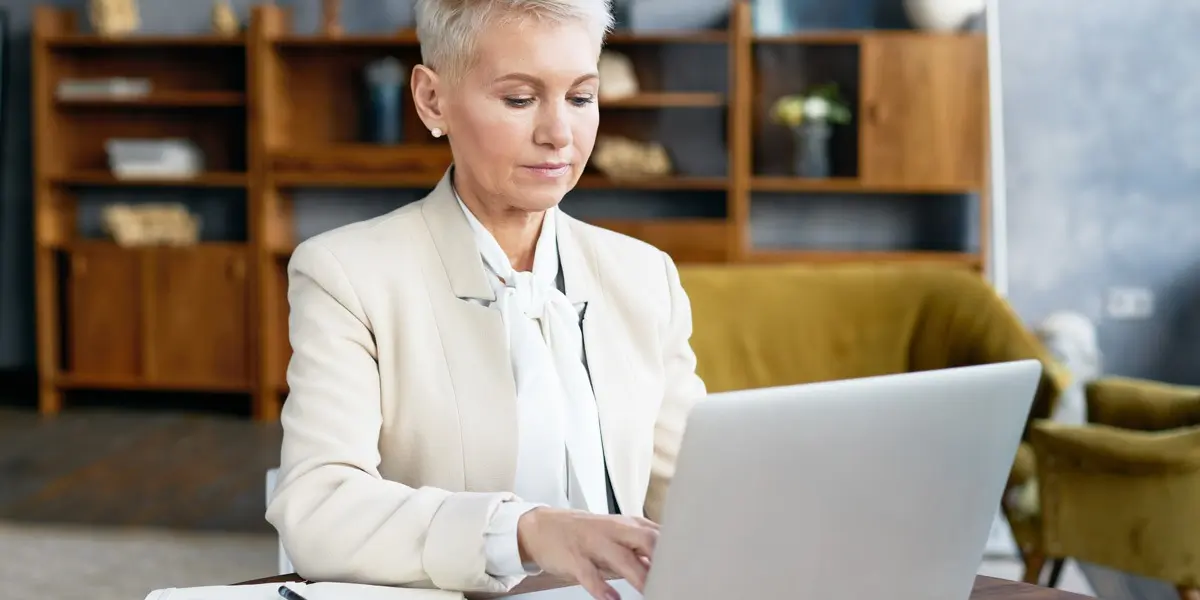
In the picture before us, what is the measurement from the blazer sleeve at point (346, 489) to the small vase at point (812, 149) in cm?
403

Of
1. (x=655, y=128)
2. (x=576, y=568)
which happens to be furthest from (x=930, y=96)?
(x=576, y=568)

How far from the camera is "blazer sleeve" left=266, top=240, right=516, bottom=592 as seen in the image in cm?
100

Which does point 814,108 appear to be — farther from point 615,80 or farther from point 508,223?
point 508,223

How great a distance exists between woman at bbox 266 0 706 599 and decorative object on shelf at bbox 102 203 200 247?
15.2 feet

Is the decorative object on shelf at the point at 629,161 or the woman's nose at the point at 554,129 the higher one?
the decorative object on shelf at the point at 629,161

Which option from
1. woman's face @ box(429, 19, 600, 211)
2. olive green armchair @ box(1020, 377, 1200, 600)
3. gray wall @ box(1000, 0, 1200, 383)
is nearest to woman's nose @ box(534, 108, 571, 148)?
woman's face @ box(429, 19, 600, 211)

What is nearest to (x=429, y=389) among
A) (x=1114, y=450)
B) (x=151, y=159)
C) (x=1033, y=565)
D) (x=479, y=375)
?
(x=479, y=375)

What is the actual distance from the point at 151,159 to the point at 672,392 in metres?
4.69

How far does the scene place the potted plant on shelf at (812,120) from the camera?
4.99m

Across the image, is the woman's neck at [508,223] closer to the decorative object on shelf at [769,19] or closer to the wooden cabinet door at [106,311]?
the decorative object on shelf at [769,19]

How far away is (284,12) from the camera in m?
5.57

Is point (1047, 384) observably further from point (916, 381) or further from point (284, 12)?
point (284, 12)

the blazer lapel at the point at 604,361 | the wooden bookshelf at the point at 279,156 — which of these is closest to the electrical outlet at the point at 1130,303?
the wooden bookshelf at the point at 279,156

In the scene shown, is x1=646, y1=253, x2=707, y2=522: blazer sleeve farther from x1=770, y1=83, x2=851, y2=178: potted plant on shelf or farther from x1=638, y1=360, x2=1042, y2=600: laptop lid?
x1=770, y1=83, x2=851, y2=178: potted plant on shelf
